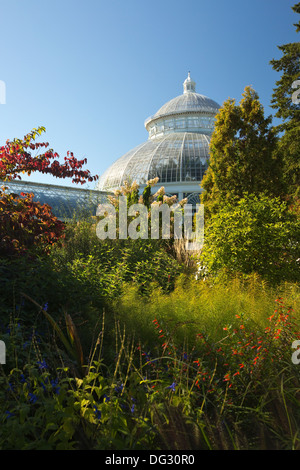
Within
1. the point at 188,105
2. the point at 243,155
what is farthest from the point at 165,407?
the point at 188,105

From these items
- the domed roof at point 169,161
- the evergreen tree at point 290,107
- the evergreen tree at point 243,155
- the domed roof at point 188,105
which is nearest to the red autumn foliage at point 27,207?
the evergreen tree at point 243,155

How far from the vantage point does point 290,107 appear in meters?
16.7

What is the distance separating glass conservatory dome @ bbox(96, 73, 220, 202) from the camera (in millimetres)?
27141

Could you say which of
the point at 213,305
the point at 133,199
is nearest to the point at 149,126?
Answer: the point at 133,199

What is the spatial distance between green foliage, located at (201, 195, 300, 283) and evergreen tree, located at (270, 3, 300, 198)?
8908 mm

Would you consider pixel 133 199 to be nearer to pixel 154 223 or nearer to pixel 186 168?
pixel 154 223

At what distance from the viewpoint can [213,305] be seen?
174 inches

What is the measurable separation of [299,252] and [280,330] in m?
4.04

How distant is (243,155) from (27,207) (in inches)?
250

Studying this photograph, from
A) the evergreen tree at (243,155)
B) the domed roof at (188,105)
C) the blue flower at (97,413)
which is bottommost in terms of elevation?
the blue flower at (97,413)

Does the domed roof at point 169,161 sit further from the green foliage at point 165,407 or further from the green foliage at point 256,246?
the green foliage at point 165,407

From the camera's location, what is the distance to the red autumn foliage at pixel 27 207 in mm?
4953

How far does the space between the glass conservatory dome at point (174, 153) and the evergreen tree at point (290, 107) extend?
998cm

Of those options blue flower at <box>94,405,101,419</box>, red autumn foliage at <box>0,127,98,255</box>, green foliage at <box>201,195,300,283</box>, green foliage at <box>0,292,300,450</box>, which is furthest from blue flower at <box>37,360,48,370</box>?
green foliage at <box>201,195,300,283</box>
